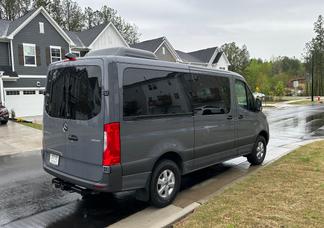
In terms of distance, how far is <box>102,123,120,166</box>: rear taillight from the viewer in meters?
4.30

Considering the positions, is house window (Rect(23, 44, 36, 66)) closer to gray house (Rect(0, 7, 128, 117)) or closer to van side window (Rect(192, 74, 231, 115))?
gray house (Rect(0, 7, 128, 117))

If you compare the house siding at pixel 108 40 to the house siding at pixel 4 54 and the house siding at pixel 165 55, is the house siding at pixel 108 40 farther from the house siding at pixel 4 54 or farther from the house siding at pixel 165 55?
the house siding at pixel 4 54

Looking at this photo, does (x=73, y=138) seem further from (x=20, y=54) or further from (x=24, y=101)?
(x=20, y=54)

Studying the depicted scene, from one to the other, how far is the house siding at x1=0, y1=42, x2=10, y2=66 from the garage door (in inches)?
93.9

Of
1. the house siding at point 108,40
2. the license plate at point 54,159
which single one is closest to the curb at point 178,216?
the license plate at point 54,159

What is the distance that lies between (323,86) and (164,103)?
246ft

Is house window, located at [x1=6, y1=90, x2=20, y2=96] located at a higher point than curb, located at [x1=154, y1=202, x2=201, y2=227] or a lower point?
higher

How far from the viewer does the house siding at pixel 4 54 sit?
2508 centimetres

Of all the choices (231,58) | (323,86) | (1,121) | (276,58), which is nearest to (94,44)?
(1,121)

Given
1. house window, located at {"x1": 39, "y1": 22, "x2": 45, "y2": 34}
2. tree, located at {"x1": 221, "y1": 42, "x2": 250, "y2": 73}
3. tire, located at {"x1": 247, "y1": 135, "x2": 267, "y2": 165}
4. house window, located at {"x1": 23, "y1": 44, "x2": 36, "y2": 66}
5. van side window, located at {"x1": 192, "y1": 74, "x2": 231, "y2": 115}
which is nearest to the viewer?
van side window, located at {"x1": 192, "y1": 74, "x2": 231, "y2": 115}

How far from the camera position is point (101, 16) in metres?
54.3

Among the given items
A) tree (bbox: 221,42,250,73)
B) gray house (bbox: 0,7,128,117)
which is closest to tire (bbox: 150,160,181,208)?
gray house (bbox: 0,7,128,117)

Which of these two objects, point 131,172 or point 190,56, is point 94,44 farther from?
point 131,172

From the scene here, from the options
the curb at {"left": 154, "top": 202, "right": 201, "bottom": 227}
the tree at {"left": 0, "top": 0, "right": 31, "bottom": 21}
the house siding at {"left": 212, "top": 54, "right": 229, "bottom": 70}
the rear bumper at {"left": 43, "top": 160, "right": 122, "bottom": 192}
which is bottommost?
the curb at {"left": 154, "top": 202, "right": 201, "bottom": 227}
